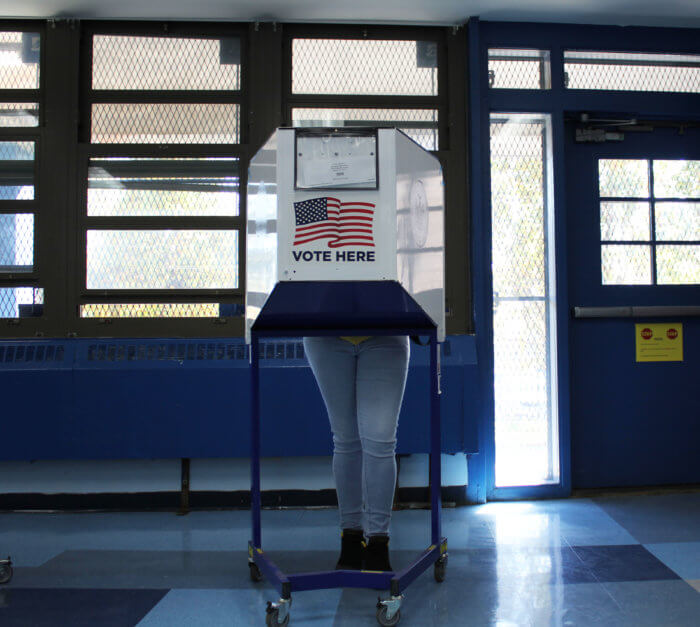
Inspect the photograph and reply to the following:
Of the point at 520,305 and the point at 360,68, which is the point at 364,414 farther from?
the point at 360,68

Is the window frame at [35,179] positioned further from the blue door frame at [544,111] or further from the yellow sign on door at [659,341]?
the yellow sign on door at [659,341]

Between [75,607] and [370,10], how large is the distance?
2644 millimetres

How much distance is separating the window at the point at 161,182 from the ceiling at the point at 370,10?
12 centimetres

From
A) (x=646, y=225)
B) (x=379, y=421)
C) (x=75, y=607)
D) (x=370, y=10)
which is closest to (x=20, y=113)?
(x=370, y=10)

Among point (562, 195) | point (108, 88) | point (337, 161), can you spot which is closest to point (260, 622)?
point (337, 161)

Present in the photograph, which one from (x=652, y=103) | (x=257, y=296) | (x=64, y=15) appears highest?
(x=64, y=15)

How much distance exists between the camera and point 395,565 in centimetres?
194

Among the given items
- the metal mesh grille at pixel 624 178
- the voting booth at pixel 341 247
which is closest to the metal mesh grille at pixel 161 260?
the voting booth at pixel 341 247

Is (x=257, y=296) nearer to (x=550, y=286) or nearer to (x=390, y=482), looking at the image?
(x=390, y=482)

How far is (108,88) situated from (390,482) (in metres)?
2.28

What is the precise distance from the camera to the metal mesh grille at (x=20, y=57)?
271cm

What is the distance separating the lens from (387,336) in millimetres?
1682

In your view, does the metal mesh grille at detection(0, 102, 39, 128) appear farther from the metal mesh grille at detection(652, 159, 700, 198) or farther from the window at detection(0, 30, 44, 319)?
the metal mesh grille at detection(652, 159, 700, 198)

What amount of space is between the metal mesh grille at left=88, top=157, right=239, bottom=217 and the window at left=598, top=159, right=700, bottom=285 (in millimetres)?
1871
